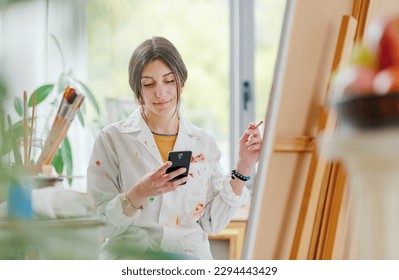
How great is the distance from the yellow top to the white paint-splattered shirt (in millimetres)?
11

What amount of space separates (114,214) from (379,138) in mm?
856

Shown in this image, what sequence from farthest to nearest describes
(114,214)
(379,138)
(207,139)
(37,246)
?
(207,139) < (114,214) < (379,138) < (37,246)

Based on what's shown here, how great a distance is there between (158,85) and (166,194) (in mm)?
251

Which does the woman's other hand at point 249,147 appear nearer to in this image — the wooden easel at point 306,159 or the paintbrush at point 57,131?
the wooden easel at point 306,159

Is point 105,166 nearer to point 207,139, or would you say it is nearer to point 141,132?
point 141,132

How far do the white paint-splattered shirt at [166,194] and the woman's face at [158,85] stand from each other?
2.6 inches

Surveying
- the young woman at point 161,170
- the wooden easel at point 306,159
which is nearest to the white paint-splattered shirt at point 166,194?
the young woman at point 161,170

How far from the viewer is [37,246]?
0.83 ft

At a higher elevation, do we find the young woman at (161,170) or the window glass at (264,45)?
the window glass at (264,45)

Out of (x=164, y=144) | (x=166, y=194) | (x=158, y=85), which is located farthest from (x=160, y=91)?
(x=166, y=194)

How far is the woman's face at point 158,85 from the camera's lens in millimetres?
1292

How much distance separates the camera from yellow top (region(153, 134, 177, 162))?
4.30 feet

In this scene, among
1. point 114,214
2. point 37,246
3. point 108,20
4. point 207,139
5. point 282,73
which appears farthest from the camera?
point 108,20
